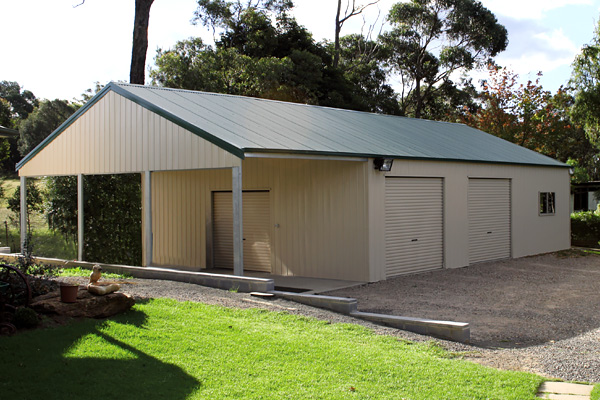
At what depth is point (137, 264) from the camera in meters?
14.2

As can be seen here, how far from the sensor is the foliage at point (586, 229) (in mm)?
23859

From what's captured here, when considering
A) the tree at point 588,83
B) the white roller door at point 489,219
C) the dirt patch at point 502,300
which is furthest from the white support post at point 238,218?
the tree at point 588,83

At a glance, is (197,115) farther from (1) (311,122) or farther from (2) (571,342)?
(2) (571,342)

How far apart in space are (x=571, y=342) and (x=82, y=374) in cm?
582

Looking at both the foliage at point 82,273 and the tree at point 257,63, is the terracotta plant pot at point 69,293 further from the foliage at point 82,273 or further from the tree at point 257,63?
the tree at point 257,63

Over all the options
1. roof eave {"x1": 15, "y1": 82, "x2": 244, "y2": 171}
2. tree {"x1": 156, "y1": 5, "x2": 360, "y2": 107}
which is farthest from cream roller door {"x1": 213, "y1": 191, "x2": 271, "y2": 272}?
tree {"x1": 156, "y1": 5, "x2": 360, "y2": 107}

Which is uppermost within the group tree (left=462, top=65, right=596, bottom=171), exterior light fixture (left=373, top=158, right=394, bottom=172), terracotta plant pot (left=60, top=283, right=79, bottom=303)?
tree (left=462, top=65, right=596, bottom=171)

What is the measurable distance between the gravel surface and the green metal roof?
2667 millimetres

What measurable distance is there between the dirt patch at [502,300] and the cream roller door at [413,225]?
0.38 meters

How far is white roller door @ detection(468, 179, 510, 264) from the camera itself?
15820 mm

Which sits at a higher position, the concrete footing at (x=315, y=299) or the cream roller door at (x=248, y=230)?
the cream roller door at (x=248, y=230)

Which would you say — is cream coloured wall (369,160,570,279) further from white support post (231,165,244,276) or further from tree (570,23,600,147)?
tree (570,23,600,147)

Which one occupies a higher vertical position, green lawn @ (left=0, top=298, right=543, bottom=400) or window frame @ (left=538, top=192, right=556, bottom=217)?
window frame @ (left=538, top=192, right=556, bottom=217)

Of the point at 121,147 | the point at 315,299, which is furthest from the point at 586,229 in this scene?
the point at 121,147
